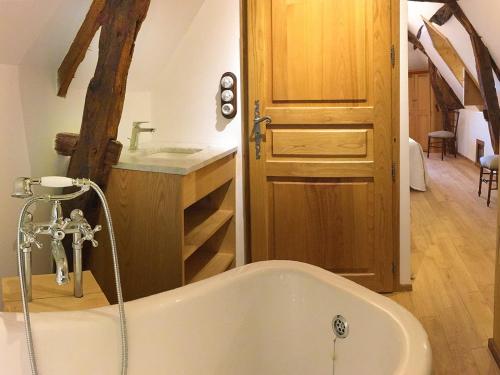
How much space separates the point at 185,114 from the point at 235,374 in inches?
75.1

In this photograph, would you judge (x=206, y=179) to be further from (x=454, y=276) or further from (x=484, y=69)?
(x=484, y=69)

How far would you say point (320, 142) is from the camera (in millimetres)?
3232

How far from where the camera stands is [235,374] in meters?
1.92

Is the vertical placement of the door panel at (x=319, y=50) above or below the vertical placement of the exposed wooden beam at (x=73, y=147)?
above

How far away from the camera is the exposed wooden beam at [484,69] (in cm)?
499

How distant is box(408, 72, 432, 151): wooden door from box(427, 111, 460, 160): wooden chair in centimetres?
33

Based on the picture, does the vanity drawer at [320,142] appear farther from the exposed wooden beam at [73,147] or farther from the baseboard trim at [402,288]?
the exposed wooden beam at [73,147]

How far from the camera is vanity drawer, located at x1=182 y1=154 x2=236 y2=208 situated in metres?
2.48

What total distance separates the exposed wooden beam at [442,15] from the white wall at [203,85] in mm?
2782

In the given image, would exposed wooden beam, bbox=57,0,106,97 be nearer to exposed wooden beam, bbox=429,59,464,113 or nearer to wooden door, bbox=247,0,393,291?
wooden door, bbox=247,0,393,291

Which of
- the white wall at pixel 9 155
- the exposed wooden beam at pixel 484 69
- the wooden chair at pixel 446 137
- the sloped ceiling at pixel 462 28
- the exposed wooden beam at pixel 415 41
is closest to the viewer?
the white wall at pixel 9 155

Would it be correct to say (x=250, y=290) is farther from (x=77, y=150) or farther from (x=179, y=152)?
(x=179, y=152)

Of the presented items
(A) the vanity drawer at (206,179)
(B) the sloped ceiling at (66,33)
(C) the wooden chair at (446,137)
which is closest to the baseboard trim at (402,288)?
(A) the vanity drawer at (206,179)

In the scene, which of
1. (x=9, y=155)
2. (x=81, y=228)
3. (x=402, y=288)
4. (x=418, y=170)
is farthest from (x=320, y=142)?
(x=418, y=170)
